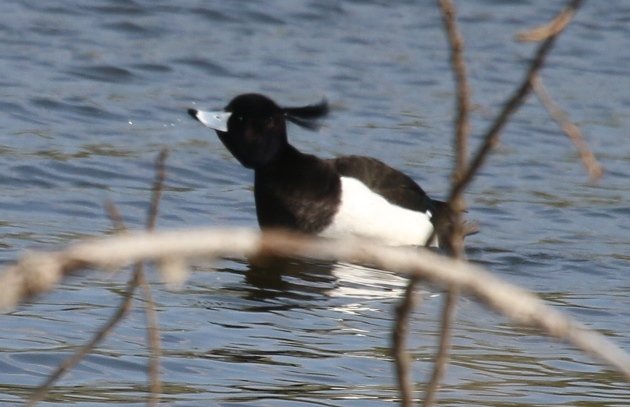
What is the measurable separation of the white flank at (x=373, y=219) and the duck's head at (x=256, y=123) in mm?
382

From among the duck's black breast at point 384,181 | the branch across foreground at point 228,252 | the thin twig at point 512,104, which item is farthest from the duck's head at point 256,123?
the branch across foreground at point 228,252

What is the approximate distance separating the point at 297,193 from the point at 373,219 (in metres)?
0.39

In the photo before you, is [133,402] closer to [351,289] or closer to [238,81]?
[351,289]

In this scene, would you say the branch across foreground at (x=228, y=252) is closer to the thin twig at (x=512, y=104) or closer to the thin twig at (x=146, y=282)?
the thin twig at (x=512, y=104)

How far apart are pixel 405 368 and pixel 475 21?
12120 millimetres

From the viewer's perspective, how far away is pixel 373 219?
22.9 feet

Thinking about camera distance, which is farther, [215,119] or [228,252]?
[215,119]

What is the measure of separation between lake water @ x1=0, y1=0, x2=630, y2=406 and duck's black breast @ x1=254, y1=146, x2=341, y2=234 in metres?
0.42

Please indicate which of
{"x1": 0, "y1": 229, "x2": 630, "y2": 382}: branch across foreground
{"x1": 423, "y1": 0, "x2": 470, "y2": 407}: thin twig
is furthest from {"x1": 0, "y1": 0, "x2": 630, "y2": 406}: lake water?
{"x1": 0, "y1": 229, "x2": 630, "y2": 382}: branch across foreground

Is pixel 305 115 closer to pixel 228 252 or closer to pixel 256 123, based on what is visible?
pixel 256 123

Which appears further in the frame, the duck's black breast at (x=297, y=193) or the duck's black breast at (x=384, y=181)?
the duck's black breast at (x=384, y=181)

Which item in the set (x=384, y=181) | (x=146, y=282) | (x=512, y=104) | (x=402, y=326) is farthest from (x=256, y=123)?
(x=512, y=104)

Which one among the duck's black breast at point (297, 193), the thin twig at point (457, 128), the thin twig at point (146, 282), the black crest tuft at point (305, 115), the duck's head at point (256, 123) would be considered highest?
the black crest tuft at point (305, 115)

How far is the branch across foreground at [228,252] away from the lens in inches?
49.3
